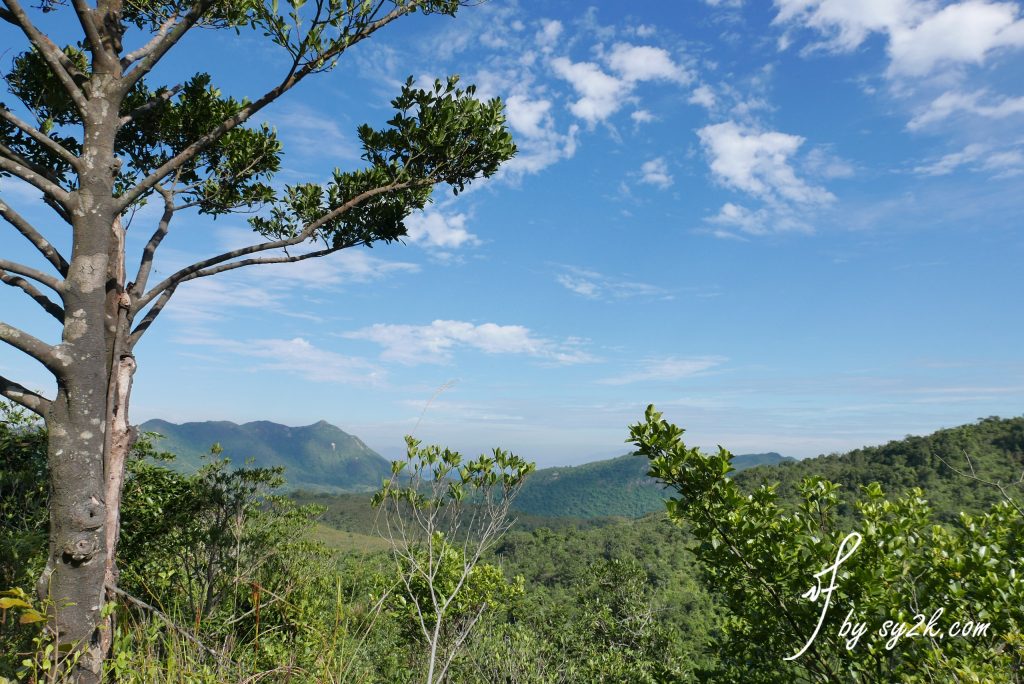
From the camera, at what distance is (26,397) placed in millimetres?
5395

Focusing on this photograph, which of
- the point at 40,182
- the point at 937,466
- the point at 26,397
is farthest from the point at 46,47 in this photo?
the point at 937,466

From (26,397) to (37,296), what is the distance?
1639 mm

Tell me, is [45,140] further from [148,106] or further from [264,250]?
[264,250]

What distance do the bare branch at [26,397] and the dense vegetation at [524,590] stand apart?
5.69 feet

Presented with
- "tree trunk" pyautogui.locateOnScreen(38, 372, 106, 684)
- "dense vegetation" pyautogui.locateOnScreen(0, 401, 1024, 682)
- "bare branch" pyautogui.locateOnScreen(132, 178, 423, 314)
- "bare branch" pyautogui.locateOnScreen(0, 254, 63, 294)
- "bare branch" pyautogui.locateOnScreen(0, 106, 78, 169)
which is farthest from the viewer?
→ "bare branch" pyautogui.locateOnScreen(132, 178, 423, 314)

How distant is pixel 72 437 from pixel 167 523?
1275cm

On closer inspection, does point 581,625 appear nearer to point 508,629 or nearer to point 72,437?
point 508,629

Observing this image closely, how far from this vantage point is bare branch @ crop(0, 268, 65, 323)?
6215 millimetres

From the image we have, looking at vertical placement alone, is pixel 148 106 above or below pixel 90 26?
below

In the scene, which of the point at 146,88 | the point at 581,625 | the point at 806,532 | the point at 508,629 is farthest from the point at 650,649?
the point at 146,88

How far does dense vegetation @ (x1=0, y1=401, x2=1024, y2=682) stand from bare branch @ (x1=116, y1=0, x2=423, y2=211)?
16.0 ft
